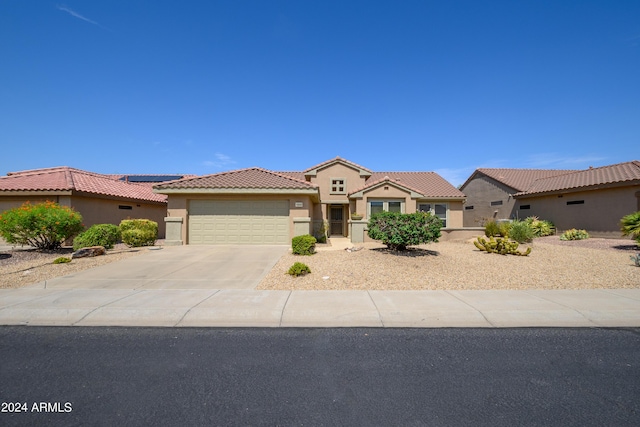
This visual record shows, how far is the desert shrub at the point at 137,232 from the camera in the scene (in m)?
13.9

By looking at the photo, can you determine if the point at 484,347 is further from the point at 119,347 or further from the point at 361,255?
the point at 361,255

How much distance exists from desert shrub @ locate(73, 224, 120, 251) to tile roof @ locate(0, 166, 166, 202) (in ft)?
15.1

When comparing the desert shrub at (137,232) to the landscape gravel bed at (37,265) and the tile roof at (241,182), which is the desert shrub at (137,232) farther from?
the tile roof at (241,182)

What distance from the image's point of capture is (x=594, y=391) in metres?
3.14

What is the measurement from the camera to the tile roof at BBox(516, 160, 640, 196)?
17.0 meters

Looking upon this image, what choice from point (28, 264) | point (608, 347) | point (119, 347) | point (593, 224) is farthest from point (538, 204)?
point (28, 264)

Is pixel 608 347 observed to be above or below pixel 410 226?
below

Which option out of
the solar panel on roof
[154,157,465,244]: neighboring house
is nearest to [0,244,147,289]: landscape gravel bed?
[154,157,465,244]: neighboring house

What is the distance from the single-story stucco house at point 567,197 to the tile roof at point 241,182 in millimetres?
17893

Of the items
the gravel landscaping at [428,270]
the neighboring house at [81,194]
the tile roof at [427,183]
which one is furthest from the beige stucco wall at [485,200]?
the neighboring house at [81,194]

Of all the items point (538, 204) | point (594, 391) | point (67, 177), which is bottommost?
point (594, 391)

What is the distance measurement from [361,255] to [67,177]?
58.8 feet

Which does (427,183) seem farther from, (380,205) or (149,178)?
(149,178)

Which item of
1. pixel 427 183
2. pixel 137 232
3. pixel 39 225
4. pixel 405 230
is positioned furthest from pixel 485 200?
pixel 39 225
